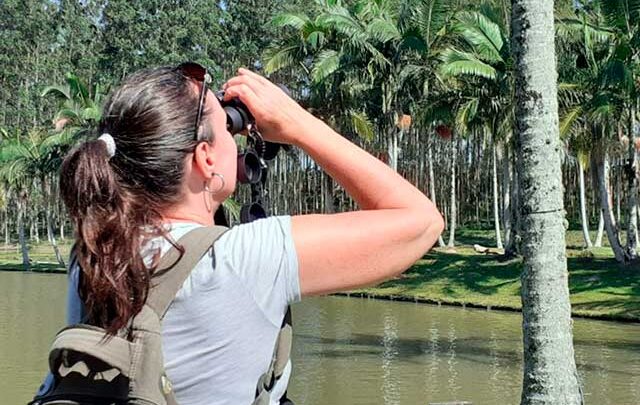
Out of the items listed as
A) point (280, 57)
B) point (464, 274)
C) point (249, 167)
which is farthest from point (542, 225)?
point (280, 57)

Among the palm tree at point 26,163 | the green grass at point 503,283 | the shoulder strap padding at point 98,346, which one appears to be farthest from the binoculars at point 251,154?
the palm tree at point 26,163

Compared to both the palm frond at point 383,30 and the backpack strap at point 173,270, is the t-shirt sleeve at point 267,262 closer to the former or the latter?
the backpack strap at point 173,270

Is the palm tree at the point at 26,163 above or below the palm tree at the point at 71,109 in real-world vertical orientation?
below

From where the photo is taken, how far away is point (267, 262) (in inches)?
48.8

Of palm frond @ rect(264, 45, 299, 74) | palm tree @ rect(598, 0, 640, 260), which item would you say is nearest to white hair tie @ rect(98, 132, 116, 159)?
palm tree @ rect(598, 0, 640, 260)

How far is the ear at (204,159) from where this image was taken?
1324 millimetres

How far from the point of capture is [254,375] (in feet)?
4.12

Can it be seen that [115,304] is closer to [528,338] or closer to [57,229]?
[528,338]

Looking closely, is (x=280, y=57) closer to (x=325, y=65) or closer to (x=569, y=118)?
(x=325, y=65)

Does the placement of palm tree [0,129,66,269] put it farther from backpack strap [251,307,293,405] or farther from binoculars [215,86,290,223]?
backpack strap [251,307,293,405]

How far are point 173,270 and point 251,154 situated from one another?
0.35 m

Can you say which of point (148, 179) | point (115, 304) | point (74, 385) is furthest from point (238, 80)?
point (74, 385)

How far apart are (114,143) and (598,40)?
22918mm

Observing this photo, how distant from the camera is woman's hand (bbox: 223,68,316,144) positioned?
1.40 metres
